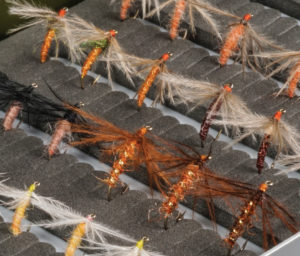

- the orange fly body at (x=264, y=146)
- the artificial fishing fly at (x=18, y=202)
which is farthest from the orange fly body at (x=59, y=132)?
the orange fly body at (x=264, y=146)

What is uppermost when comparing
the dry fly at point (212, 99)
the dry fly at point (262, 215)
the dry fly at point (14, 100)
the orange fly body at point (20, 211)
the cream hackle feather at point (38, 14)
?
the dry fly at point (212, 99)

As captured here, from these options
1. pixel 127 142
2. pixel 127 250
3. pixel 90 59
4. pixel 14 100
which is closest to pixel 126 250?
pixel 127 250

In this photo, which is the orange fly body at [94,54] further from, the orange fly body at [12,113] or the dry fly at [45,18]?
the orange fly body at [12,113]

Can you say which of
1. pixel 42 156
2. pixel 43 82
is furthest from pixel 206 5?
pixel 42 156

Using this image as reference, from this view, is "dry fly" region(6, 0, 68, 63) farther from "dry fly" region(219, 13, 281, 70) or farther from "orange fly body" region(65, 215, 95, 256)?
"orange fly body" region(65, 215, 95, 256)

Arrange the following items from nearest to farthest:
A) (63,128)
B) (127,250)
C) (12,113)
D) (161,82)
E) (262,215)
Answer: (127,250)
(262,215)
(63,128)
(12,113)
(161,82)

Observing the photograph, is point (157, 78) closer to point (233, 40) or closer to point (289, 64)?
point (233, 40)
